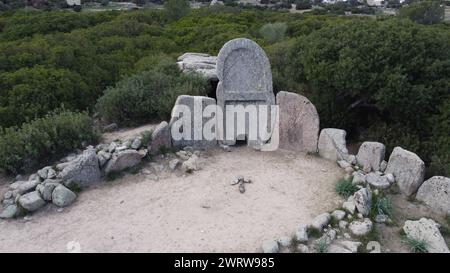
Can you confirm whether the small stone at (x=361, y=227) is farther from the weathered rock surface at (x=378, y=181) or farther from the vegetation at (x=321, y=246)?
the weathered rock surface at (x=378, y=181)

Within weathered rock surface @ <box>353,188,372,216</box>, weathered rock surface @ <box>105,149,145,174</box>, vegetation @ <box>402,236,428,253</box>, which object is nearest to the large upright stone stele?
weathered rock surface @ <box>105,149,145,174</box>

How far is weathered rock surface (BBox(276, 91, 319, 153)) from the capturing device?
9.08 m

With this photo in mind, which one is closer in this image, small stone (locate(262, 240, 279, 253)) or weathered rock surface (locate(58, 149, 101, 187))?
small stone (locate(262, 240, 279, 253))

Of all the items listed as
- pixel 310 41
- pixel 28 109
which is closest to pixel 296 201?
pixel 310 41

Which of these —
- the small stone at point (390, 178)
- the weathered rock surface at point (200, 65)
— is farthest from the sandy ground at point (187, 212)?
the weathered rock surface at point (200, 65)

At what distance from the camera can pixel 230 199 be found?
7.25 meters

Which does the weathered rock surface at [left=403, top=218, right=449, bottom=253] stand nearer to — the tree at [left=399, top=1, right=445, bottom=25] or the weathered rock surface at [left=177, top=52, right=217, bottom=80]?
the weathered rock surface at [left=177, top=52, right=217, bottom=80]

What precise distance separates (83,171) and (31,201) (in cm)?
105

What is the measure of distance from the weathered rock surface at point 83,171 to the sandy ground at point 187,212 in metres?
0.22


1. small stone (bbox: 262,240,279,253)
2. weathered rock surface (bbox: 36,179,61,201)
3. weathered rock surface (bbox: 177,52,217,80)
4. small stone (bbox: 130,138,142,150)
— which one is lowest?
small stone (bbox: 262,240,279,253)

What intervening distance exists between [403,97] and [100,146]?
716cm

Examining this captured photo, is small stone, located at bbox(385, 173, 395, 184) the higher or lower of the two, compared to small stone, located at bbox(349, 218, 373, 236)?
higher

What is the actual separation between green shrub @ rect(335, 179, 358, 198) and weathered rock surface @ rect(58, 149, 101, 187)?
449 centimetres

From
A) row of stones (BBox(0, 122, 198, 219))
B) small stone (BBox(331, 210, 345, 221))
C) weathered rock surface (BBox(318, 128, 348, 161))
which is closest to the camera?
small stone (BBox(331, 210, 345, 221))
